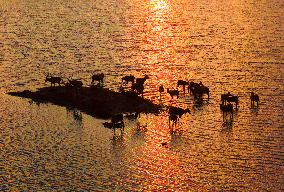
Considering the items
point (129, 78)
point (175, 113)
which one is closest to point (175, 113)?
point (175, 113)

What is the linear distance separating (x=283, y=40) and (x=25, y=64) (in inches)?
1391

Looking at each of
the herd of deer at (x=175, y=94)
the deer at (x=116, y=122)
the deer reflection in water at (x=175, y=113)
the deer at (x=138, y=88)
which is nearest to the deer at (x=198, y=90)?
the herd of deer at (x=175, y=94)

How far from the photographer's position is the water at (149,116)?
35.3 meters

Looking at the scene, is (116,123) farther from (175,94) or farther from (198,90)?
(198,90)

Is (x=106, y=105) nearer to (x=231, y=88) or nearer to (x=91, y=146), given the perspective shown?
(x=91, y=146)

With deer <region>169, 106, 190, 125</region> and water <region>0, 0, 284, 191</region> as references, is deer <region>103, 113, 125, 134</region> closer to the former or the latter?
water <region>0, 0, 284, 191</region>

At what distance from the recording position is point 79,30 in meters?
97.3

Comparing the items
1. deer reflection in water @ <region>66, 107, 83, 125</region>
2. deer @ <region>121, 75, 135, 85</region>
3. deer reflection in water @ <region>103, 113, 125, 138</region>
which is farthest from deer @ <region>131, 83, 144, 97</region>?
deer reflection in water @ <region>103, 113, 125, 138</region>

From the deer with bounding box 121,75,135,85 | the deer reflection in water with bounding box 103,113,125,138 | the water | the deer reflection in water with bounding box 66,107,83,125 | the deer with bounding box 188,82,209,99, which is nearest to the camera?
the water

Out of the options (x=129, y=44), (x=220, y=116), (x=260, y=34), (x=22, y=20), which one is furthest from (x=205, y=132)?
(x=22, y=20)

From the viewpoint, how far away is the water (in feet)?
116

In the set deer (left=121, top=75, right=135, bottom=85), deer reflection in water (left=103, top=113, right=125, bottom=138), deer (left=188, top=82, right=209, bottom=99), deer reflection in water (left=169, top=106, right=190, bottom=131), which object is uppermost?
deer (left=121, top=75, right=135, bottom=85)

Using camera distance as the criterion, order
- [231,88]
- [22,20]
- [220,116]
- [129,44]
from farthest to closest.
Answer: [22,20], [129,44], [231,88], [220,116]

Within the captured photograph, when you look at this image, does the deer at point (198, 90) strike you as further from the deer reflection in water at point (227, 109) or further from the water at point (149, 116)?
the deer reflection in water at point (227, 109)
